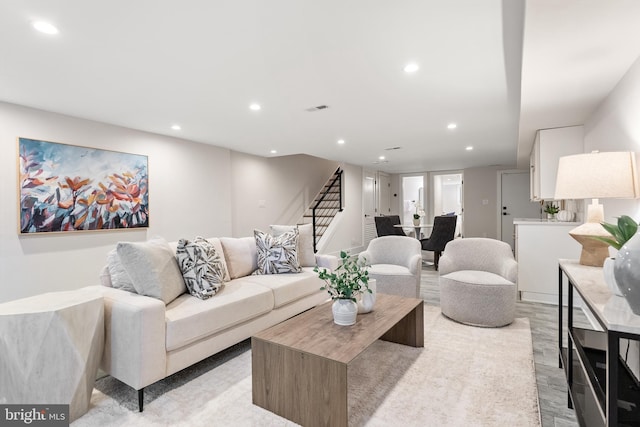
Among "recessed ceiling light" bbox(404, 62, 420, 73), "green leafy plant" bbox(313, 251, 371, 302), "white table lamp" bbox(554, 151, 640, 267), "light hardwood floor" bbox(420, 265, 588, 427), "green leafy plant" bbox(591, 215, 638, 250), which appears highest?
"recessed ceiling light" bbox(404, 62, 420, 73)

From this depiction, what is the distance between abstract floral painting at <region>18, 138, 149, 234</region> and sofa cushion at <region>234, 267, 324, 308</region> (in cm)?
233

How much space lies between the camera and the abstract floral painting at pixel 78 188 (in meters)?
3.43

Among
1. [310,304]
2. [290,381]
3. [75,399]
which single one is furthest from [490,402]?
[75,399]

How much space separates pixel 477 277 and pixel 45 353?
322cm


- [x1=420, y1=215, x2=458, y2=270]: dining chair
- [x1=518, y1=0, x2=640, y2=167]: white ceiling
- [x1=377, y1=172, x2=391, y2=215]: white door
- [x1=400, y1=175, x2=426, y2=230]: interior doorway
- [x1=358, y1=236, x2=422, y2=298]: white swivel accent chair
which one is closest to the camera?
[x1=518, y1=0, x2=640, y2=167]: white ceiling

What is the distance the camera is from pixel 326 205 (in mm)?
8664

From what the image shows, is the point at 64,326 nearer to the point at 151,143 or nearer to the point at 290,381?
the point at 290,381

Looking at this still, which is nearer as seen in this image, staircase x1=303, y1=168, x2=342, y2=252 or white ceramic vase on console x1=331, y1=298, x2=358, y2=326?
white ceramic vase on console x1=331, y1=298, x2=358, y2=326

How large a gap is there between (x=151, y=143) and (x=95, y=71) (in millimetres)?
2160

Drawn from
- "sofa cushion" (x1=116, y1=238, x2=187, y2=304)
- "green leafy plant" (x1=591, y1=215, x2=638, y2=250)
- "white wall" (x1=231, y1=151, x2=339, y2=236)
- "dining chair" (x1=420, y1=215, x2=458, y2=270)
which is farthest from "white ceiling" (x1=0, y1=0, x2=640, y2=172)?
"white wall" (x1=231, y1=151, x2=339, y2=236)

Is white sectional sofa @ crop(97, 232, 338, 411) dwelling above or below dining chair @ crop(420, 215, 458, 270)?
below

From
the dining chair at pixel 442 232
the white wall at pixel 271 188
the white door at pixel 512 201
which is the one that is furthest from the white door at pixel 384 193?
the dining chair at pixel 442 232

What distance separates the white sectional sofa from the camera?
181cm

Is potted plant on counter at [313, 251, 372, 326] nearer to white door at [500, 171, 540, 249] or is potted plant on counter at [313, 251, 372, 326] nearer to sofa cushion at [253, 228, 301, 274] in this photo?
sofa cushion at [253, 228, 301, 274]
